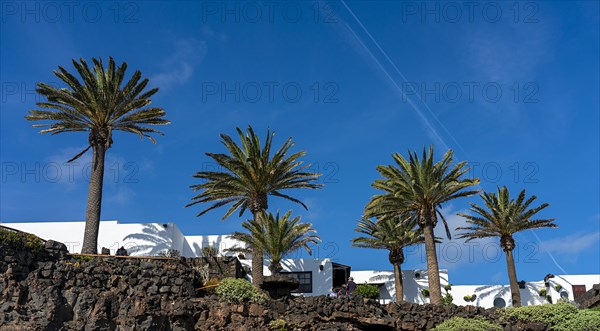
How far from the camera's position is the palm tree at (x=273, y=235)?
41.3 metres

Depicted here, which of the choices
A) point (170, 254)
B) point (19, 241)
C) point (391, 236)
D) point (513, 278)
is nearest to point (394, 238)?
point (391, 236)

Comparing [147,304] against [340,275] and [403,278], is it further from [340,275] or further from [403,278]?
[403,278]

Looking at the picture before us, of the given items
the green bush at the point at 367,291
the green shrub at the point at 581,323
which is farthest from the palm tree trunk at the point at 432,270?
the green bush at the point at 367,291

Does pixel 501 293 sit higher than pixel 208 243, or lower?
lower

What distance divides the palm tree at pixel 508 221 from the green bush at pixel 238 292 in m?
23.2

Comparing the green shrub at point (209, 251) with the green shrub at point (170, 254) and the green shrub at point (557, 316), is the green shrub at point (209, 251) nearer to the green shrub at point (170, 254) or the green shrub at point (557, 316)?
the green shrub at point (170, 254)

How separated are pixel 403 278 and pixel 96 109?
29.2 m

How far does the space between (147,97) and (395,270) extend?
2384 cm

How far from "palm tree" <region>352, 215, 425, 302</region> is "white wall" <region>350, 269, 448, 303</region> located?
286 centimetres

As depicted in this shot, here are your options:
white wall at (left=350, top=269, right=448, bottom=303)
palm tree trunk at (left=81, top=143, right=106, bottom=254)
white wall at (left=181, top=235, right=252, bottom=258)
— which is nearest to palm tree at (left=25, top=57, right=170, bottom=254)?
palm tree trunk at (left=81, top=143, right=106, bottom=254)

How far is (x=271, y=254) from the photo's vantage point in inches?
1661

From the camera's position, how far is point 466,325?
29047 mm

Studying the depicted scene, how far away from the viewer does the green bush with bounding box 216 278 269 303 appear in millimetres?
30828

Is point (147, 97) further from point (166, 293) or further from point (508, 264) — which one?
point (508, 264)
